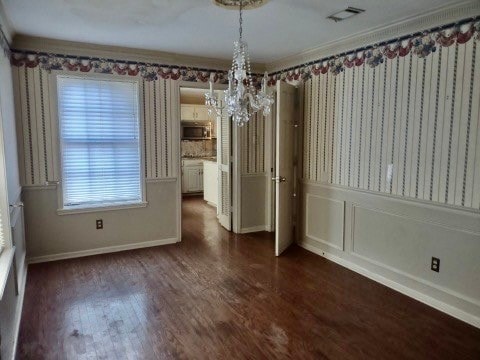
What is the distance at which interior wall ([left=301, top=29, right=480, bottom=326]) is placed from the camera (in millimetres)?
2713

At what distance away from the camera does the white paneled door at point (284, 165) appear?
3.99 metres

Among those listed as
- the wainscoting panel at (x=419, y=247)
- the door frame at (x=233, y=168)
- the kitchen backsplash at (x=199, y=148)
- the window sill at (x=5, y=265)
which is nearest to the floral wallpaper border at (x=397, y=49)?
the door frame at (x=233, y=168)

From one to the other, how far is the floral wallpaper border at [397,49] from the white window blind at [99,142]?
7.04ft

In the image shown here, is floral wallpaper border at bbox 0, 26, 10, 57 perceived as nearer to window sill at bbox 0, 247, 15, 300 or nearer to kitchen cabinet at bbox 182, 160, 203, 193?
window sill at bbox 0, 247, 15, 300

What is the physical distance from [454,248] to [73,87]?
4.06 m

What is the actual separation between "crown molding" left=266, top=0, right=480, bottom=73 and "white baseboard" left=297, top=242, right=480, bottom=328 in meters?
2.23

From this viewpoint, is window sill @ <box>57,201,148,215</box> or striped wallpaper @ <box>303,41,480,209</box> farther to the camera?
window sill @ <box>57,201,148,215</box>

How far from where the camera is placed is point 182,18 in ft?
9.84

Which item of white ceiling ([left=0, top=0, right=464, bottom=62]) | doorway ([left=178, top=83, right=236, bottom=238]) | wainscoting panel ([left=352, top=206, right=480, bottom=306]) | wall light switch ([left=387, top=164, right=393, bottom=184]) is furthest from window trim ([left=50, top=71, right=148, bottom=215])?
wall light switch ([left=387, top=164, right=393, bottom=184])

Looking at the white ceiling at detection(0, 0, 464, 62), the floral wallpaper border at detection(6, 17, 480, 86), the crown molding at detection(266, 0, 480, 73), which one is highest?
the white ceiling at detection(0, 0, 464, 62)

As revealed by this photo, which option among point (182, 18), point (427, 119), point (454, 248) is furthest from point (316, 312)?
point (182, 18)

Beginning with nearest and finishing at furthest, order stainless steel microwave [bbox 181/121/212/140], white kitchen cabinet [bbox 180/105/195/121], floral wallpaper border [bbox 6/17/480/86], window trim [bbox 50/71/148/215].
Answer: floral wallpaper border [bbox 6/17/480/86], window trim [bbox 50/71/148/215], white kitchen cabinet [bbox 180/105/195/121], stainless steel microwave [bbox 181/121/212/140]

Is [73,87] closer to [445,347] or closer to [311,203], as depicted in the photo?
[311,203]

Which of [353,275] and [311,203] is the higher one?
[311,203]
